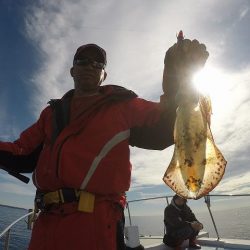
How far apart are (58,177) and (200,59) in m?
1.87

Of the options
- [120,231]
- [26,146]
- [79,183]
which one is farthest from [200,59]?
[26,146]

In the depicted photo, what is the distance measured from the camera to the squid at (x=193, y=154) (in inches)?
76.7

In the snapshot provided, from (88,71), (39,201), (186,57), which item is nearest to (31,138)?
(39,201)

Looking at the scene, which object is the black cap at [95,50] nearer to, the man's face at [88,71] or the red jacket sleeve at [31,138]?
the man's face at [88,71]

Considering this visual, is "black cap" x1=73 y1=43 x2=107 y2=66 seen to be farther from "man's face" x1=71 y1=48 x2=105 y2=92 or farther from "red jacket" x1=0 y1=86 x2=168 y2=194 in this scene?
"red jacket" x1=0 y1=86 x2=168 y2=194

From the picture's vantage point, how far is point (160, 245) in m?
→ 11.8

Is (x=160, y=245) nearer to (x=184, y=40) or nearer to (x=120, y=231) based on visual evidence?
(x=120, y=231)

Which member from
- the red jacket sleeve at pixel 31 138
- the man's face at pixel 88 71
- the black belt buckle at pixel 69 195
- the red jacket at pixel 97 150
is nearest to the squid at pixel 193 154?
the red jacket at pixel 97 150

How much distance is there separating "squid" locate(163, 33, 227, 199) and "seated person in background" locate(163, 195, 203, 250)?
386 inches

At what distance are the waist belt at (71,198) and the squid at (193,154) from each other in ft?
4.14

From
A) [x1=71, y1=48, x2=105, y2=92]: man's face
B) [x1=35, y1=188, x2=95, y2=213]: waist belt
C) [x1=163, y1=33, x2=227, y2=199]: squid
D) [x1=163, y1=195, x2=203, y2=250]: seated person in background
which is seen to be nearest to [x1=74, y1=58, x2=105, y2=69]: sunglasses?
[x1=71, y1=48, x2=105, y2=92]: man's face

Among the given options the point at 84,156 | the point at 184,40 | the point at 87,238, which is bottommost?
the point at 87,238

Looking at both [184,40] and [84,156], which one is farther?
[84,156]

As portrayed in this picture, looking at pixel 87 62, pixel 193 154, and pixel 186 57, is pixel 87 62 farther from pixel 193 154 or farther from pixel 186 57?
pixel 193 154
